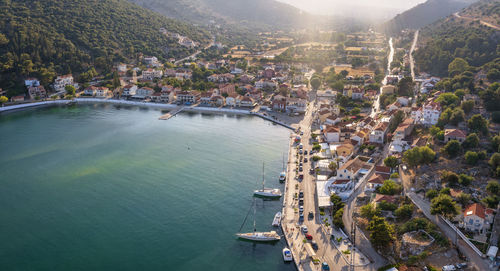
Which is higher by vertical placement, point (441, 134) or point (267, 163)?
point (441, 134)

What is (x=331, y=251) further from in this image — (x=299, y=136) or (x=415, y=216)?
(x=299, y=136)

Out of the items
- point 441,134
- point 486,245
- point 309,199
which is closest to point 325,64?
point 441,134

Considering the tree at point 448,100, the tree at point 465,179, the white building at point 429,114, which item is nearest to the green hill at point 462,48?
the tree at point 448,100

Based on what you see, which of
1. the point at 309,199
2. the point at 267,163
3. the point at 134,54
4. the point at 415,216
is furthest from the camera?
the point at 134,54

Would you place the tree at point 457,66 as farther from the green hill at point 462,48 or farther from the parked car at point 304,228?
the parked car at point 304,228

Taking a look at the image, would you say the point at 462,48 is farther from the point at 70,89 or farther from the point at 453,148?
the point at 70,89

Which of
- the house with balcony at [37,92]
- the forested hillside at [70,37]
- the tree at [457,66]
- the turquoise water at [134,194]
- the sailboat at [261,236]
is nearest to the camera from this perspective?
the turquoise water at [134,194]
